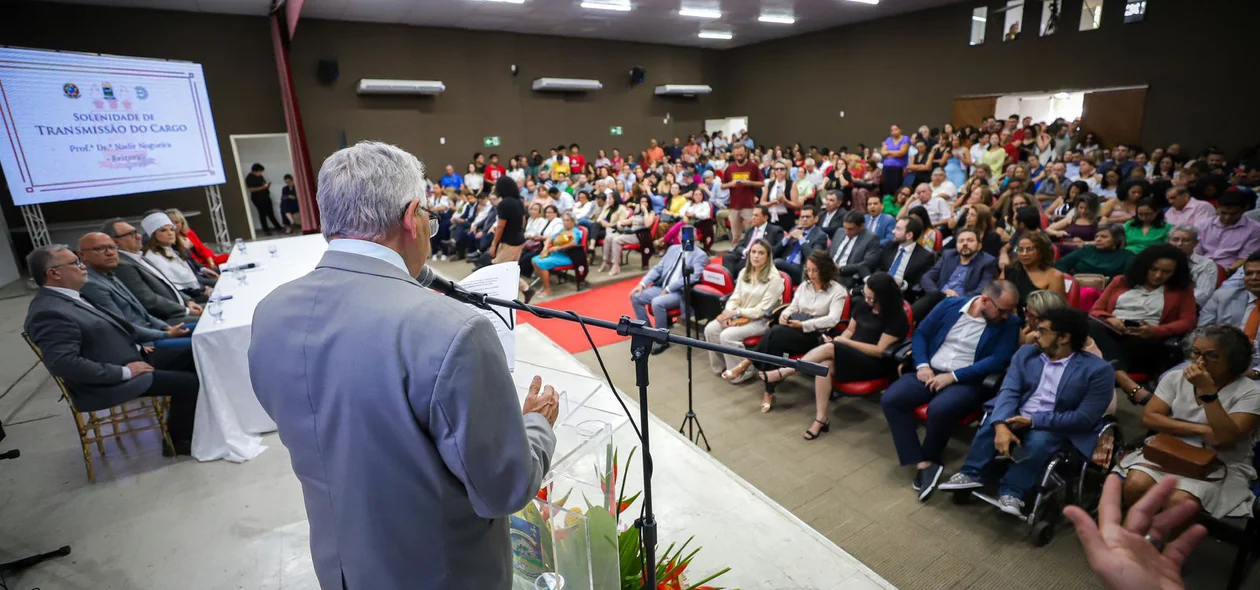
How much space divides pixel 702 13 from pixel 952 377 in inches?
382

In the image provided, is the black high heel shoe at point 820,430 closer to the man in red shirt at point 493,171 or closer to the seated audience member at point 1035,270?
the seated audience member at point 1035,270

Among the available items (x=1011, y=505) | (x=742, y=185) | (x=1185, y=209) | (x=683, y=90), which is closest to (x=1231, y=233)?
(x=1185, y=209)

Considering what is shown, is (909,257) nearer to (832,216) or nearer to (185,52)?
(832,216)

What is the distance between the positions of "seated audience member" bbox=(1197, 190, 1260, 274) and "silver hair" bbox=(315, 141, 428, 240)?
543 centimetres

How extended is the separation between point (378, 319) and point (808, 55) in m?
14.5

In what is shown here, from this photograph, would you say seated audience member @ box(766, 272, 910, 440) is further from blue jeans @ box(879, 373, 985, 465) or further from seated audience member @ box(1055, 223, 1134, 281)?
seated audience member @ box(1055, 223, 1134, 281)

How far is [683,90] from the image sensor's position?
1470 centimetres

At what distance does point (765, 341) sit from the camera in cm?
379

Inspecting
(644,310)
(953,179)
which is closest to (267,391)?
(644,310)

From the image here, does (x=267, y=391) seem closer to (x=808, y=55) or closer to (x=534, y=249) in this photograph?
(x=534, y=249)

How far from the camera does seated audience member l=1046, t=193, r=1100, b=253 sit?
5.06 m

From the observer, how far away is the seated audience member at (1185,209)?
456 cm

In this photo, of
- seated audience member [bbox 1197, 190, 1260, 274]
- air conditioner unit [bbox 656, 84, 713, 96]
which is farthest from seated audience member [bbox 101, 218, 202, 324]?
air conditioner unit [bbox 656, 84, 713, 96]

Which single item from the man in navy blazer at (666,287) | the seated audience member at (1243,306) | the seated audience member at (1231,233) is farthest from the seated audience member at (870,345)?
the seated audience member at (1231,233)
